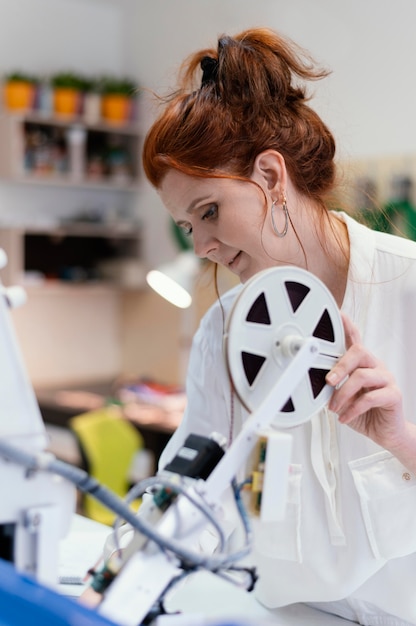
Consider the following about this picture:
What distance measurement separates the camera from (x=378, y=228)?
1.70 m

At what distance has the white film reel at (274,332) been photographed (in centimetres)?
92

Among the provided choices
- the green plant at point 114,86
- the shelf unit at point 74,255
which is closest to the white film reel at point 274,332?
the shelf unit at point 74,255

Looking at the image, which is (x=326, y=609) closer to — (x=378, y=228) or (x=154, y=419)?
(x=378, y=228)

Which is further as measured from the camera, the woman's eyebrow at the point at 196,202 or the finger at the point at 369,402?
the woman's eyebrow at the point at 196,202

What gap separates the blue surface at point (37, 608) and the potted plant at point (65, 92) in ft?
15.4

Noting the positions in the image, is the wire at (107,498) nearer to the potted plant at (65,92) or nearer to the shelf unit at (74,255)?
the shelf unit at (74,255)

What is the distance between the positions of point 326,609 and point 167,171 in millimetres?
716

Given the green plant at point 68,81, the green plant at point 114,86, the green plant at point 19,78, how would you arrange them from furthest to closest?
1. the green plant at point 114,86
2. the green plant at point 68,81
3. the green plant at point 19,78

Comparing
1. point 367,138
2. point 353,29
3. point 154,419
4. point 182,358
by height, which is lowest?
point 182,358

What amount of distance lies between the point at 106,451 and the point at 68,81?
2.62 metres

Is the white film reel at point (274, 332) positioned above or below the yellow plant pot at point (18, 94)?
above

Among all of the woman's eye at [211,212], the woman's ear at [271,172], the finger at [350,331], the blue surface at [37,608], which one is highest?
the woman's ear at [271,172]

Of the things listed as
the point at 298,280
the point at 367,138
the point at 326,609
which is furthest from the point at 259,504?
the point at 367,138

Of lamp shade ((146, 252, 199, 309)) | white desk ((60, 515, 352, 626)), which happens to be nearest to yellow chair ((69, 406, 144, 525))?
lamp shade ((146, 252, 199, 309))
